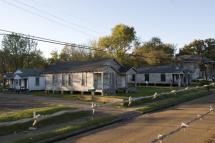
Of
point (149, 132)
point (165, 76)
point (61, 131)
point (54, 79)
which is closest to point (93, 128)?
point (61, 131)

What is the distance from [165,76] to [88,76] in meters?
30.1

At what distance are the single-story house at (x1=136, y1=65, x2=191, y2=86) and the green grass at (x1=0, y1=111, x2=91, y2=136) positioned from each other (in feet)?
160

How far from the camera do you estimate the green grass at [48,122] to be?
17750mm

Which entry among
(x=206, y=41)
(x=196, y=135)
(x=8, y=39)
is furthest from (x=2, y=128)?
(x=206, y=41)

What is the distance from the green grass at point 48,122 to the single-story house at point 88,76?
20.0 m

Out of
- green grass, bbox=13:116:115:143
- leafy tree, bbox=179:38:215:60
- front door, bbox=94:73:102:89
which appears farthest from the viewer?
leafy tree, bbox=179:38:215:60

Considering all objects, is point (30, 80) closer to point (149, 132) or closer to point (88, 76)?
point (88, 76)

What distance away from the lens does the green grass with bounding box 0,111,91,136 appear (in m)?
17.8

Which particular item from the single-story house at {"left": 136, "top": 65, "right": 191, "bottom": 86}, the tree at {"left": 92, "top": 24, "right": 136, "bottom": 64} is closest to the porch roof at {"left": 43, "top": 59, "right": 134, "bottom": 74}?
the single-story house at {"left": 136, "top": 65, "right": 191, "bottom": 86}

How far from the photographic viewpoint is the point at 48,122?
20.4m

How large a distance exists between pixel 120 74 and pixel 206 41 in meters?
90.0

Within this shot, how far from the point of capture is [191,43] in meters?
136

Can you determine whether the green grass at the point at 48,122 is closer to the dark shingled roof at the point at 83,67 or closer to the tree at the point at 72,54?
the dark shingled roof at the point at 83,67

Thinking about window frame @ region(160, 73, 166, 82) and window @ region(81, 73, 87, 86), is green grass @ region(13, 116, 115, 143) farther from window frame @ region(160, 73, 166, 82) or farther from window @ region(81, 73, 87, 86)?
window frame @ region(160, 73, 166, 82)
